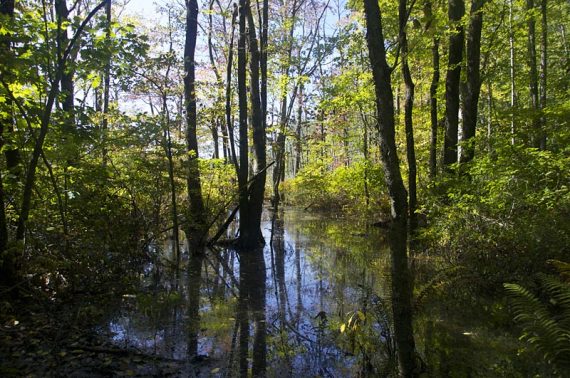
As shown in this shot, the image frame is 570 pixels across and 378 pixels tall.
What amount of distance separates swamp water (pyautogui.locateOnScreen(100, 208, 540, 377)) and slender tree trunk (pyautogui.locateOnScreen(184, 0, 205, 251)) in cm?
257

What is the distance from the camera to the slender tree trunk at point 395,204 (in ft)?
12.5

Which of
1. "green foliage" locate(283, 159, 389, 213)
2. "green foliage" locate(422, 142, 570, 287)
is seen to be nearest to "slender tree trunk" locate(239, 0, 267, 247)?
"green foliage" locate(422, 142, 570, 287)

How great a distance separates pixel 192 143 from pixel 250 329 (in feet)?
32.2

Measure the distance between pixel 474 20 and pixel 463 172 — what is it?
4.13m

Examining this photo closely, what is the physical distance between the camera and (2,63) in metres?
4.75

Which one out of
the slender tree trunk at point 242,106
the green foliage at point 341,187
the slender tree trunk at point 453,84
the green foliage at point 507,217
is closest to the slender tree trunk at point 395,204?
the green foliage at point 507,217

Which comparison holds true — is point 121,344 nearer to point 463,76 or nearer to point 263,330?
point 263,330

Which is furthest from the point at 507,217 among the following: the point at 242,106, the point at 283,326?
the point at 242,106

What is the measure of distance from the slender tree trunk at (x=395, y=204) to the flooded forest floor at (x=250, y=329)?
0.40m

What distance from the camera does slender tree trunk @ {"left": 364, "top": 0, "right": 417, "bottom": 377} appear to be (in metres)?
3.82

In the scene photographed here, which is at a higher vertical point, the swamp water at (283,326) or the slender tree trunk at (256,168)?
the slender tree trunk at (256,168)

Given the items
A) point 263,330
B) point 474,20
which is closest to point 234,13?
point 474,20

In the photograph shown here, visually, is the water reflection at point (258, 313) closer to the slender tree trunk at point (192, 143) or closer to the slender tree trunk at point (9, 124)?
the slender tree trunk at point (192, 143)

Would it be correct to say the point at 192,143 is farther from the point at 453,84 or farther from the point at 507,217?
the point at 507,217
